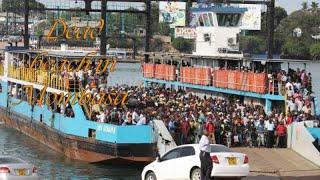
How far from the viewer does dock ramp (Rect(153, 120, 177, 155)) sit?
27.7 metres

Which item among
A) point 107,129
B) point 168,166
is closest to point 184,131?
point 107,129

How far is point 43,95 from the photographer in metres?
38.4

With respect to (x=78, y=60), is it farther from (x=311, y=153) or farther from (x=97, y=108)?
(x=311, y=153)

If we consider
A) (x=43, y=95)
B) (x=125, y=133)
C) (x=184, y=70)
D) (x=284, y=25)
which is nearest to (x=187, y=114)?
(x=125, y=133)

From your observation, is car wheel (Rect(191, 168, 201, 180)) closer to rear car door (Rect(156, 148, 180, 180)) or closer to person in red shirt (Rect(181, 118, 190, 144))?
rear car door (Rect(156, 148, 180, 180))

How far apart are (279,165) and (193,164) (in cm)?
591

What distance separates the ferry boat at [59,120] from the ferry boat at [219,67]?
280 inches

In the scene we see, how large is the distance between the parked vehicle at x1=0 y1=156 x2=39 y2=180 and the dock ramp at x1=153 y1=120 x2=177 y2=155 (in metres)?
7.99

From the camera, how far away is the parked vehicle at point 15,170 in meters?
19.9

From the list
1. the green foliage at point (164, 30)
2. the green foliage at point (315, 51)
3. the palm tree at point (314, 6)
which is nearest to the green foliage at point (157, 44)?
the green foliage at point (164, 30)

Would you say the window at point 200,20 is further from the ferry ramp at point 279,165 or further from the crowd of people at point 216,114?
the ferry ramp at point 279,165

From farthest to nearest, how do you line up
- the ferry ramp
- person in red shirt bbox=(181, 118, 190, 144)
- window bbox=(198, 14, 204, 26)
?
window bbox=(198, 14, 204, 26)
person in red shirt bbox=(181, 118, 190, 144)
the ferry ramp

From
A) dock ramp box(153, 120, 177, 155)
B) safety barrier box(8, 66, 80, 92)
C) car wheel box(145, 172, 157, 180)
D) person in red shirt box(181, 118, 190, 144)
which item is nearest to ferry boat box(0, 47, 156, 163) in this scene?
safety barrier box(8, 66, 80, 92)

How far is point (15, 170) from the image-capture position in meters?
20.0
